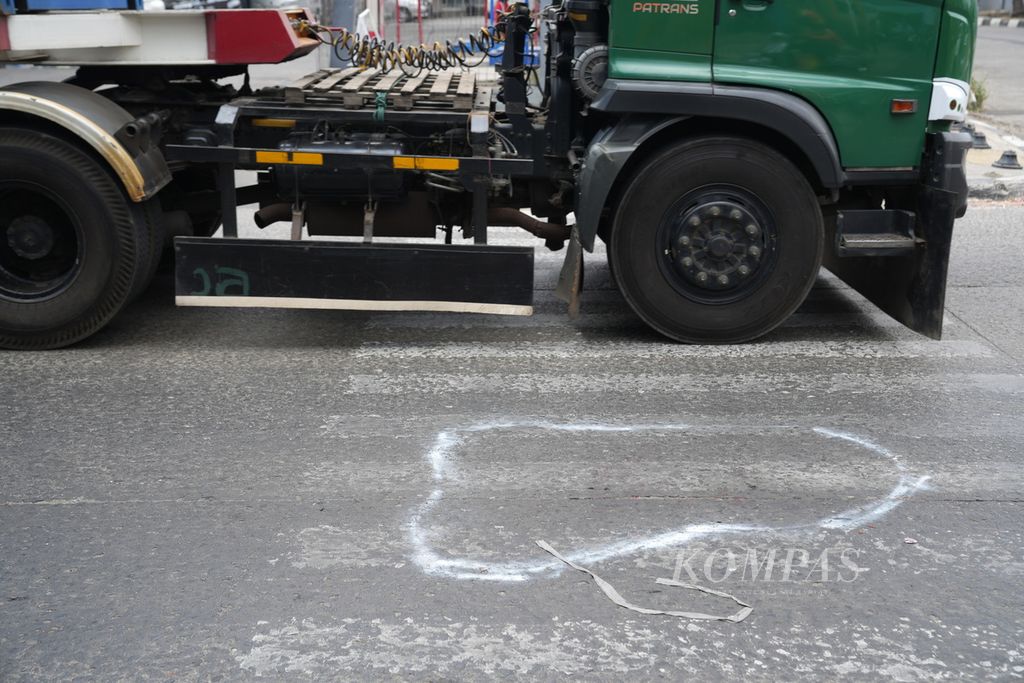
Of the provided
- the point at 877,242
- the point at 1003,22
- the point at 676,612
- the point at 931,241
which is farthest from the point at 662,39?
the point at 1003,22

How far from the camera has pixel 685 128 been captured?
589 centimetres

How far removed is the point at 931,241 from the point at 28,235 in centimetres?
482

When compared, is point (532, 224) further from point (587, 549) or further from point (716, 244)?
point (587, 549)

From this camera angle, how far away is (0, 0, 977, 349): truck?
223 inches

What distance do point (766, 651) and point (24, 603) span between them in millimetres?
2345

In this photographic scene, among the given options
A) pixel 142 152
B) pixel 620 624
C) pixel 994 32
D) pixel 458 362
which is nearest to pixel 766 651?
pixel 620 624

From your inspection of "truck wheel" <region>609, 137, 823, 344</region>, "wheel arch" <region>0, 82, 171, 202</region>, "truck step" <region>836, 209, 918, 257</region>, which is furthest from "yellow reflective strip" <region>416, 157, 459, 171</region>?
"truck step" <region>836, 209, 918, 257</region>

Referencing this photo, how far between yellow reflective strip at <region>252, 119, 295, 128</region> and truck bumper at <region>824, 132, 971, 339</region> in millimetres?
3094

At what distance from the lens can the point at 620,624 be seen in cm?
344

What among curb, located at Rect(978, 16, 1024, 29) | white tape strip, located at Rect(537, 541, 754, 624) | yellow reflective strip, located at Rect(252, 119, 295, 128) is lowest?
white tape strip, located at Rect(537, 541, 754, 624)

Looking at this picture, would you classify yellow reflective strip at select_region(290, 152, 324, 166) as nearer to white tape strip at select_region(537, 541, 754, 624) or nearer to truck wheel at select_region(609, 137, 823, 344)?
truck wheel at select_region(609, 137, 823, 344)

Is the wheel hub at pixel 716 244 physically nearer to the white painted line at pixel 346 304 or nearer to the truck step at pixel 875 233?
the truck step at pixel 875 233

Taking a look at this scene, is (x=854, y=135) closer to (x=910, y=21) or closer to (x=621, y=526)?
(x=910, y=21)

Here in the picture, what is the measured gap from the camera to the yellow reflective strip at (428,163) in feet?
19.5
